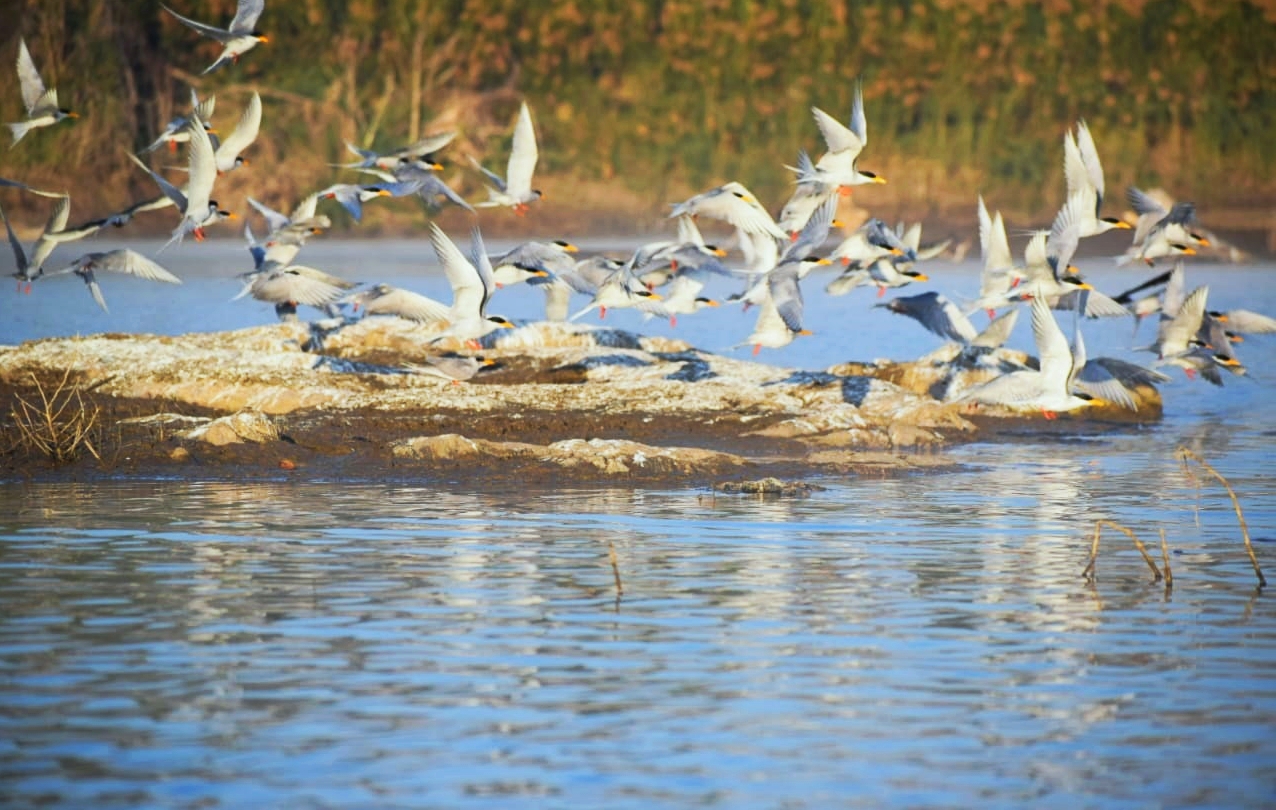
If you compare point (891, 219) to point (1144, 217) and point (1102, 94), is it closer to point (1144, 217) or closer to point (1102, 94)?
point (1102, 94)

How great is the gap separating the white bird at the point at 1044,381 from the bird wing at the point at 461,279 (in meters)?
4.12

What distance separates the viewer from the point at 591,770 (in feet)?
25.1

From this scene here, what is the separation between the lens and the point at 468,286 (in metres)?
17.3

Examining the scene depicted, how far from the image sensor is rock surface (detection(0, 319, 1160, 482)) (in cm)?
1603

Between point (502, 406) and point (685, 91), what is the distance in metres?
36.3

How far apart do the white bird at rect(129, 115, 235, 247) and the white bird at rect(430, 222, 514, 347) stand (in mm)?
2768

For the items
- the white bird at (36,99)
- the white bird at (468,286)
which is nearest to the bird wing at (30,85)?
the white bird at (36,99)

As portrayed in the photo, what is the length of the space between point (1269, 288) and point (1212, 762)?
34075 mm

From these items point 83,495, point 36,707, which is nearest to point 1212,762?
point 36,707

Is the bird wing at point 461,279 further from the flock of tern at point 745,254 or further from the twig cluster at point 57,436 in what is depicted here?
the twig cluster at point 57,436

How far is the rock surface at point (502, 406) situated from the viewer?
A: 52.6ft

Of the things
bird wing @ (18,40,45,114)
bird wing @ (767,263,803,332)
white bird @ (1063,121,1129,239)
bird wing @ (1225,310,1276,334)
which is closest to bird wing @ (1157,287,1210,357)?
bird wing @ (1225,310,1276,334)

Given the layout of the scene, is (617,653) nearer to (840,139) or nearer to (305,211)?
(840,139)

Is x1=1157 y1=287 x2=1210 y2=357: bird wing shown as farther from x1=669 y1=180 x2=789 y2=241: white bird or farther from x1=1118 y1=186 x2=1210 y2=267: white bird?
x1=669 y1=180 x2=789 y2=241: white bird
